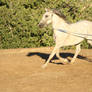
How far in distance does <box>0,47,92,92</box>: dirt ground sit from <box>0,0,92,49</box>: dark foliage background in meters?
4.20

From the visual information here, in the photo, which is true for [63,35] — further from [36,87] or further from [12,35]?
[12,35]

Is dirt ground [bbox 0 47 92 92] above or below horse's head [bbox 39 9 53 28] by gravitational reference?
below

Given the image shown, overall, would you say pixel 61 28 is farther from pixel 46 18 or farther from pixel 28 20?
pixel 28 20

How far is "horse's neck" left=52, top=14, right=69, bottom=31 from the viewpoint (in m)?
8.91

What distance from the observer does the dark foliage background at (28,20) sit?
48.5 ft

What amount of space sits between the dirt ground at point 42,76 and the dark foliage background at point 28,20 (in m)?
4.20

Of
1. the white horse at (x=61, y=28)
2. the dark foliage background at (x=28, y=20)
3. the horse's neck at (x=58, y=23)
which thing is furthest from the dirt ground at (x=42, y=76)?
the dark foliage background at (x=28, y=20)

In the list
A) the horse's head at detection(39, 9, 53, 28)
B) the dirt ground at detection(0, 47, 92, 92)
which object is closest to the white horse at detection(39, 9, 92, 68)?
the horse's head at detection(39, 9, 53, 28)

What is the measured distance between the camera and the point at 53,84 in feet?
21.7

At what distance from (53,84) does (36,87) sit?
478 millimetres

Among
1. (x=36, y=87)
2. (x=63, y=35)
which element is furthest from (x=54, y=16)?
(x=36, y=87)

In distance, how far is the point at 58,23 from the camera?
899 centimetres

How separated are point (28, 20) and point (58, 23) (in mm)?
6623

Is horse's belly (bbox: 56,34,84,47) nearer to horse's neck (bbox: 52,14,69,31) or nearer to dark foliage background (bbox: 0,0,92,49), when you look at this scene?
horse's neck (bbox: 52,14,69,31)
